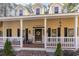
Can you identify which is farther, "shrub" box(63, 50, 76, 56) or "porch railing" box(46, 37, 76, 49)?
"porch railing" box(46, 37, 76, 49)

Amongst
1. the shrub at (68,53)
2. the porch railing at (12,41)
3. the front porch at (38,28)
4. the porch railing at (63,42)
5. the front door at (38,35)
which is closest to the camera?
the shrub at (68,53)

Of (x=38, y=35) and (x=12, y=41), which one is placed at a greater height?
(x=38, y=35)

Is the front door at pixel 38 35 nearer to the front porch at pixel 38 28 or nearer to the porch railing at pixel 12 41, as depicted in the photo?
the front porch at pixel 38 28

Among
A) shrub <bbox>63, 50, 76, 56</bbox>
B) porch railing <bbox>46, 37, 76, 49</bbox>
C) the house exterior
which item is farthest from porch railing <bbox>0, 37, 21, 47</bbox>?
shrub <bbox>63, 50, 76, 56</bbox>

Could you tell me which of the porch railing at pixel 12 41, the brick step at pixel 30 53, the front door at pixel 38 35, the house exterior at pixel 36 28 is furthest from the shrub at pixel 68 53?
the front door at pixel 38 35

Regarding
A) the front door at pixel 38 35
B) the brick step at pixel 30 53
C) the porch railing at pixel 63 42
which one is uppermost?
the front door at pixel 38 35

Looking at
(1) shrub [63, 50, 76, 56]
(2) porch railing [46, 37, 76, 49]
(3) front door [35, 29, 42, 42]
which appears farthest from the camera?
(3) front door [35, 29, 42, 42]

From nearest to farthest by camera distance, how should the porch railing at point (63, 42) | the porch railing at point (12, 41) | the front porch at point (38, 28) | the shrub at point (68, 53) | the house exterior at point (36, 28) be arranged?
1. the shrub at point (68, 53)
2. the porch railing at point (63, 42)
3. the porch railing at point (12, 41)
4. the house exterior at point (36, 28)
5. the front porch at point (38, 28)

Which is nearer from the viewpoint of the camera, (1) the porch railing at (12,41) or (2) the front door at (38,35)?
(1) the porch railing at (12,41)

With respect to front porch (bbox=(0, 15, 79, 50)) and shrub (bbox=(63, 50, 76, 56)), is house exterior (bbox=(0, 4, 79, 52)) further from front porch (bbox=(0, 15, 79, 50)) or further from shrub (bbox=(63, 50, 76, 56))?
shrub (bbox=(63, 50, 76, 56))

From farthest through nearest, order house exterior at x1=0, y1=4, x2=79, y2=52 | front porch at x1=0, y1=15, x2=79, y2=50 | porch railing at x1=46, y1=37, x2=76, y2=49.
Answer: front porch at x1=0, y1=15, x2=79, y2=50, house exterior at x1=0, y1=4, x2=79, y2=52, porch railing at x1=46, y1=37, x2=76, y2=49

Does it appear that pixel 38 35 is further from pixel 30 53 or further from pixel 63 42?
pixel 30 53

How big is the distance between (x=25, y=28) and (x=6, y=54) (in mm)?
5943

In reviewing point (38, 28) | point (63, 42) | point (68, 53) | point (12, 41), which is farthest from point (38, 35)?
point (68, 53)
